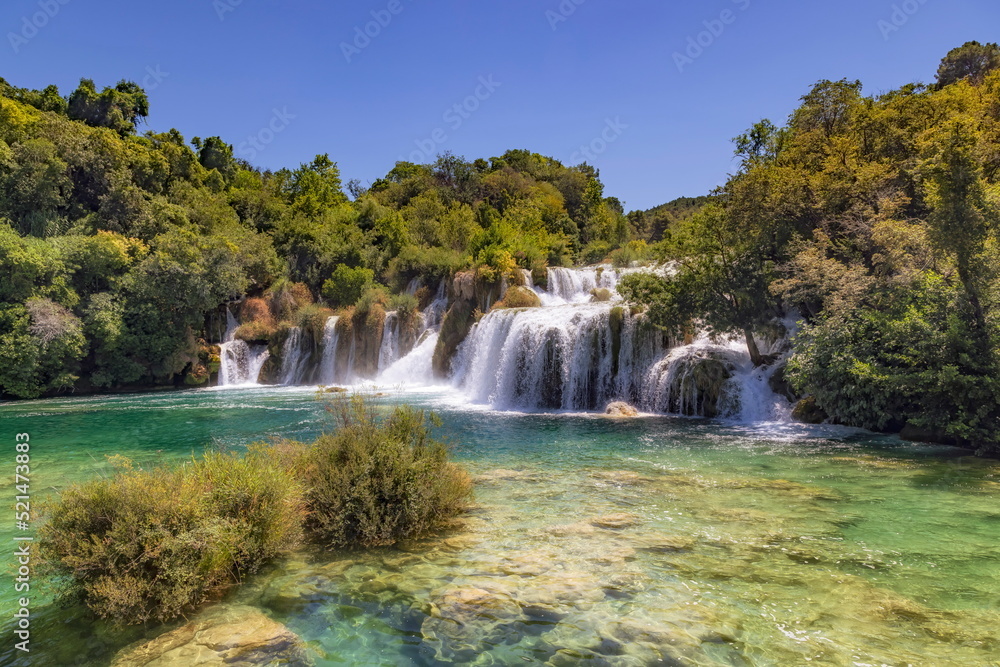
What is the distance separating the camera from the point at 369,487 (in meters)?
5.73

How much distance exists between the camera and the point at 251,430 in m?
14.4

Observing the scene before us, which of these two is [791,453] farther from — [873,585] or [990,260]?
[873,585]

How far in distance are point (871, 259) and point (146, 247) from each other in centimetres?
3361

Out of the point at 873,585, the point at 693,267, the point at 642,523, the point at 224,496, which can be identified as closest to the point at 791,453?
the point at 642,523

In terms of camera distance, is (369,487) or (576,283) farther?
(576,283)

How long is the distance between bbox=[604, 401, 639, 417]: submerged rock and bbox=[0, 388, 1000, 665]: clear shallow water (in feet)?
20.0

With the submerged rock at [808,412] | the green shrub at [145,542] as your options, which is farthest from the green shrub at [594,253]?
the green shrub at [145,542]

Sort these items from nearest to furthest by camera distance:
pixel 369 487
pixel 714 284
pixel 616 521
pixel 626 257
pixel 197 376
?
pixel 369 487, pixel 616 521, pixel 714 284, pixel 626 257, pixel 197 376

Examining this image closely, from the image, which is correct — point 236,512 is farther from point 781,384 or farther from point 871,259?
point 871,259

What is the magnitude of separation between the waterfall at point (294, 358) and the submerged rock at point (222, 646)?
27543 millimetres

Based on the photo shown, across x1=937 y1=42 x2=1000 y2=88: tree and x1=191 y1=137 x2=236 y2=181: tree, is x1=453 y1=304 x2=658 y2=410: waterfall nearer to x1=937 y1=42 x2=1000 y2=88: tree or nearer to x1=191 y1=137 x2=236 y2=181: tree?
x1=937 y1=42 x2=1000 y2=88: tree

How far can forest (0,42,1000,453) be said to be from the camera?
10.4 meters

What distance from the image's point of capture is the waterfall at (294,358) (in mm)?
30312

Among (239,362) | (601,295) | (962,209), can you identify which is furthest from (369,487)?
(239,362)
